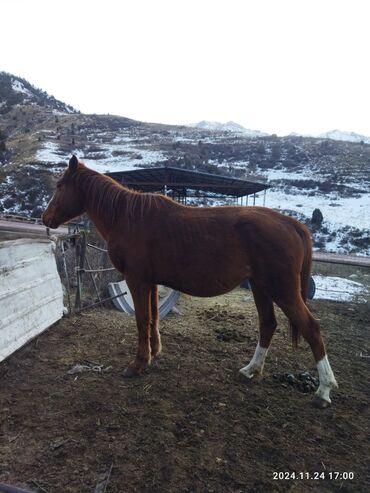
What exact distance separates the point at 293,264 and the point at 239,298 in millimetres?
5436

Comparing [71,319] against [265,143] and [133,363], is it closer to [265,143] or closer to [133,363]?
[133,363]

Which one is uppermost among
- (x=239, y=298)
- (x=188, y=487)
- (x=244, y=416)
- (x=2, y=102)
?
(x=2, y=102)

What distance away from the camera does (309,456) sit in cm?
275

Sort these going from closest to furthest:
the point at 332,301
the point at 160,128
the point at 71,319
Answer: the point at 71,319 → the point at 332,301 → the point at 160,128

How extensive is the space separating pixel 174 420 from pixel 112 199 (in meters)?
2.51

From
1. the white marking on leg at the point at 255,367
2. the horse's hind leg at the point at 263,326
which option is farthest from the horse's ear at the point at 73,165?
the white marking on leg at the point at 255,367

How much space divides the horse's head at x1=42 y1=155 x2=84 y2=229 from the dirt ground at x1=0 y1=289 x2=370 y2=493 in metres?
1.59

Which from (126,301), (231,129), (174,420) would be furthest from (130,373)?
(231,129)

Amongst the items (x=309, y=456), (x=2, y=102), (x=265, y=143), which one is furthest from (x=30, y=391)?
(x=2, y=102)

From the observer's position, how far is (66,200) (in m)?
4.57

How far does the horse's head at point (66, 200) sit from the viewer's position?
15.0 ft

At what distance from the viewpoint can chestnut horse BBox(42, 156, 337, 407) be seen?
3598 mm

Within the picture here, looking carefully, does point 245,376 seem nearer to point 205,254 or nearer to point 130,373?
point 130,373

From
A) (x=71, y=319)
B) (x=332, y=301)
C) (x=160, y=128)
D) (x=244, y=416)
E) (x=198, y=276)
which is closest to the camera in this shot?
(x=244, y=416)
